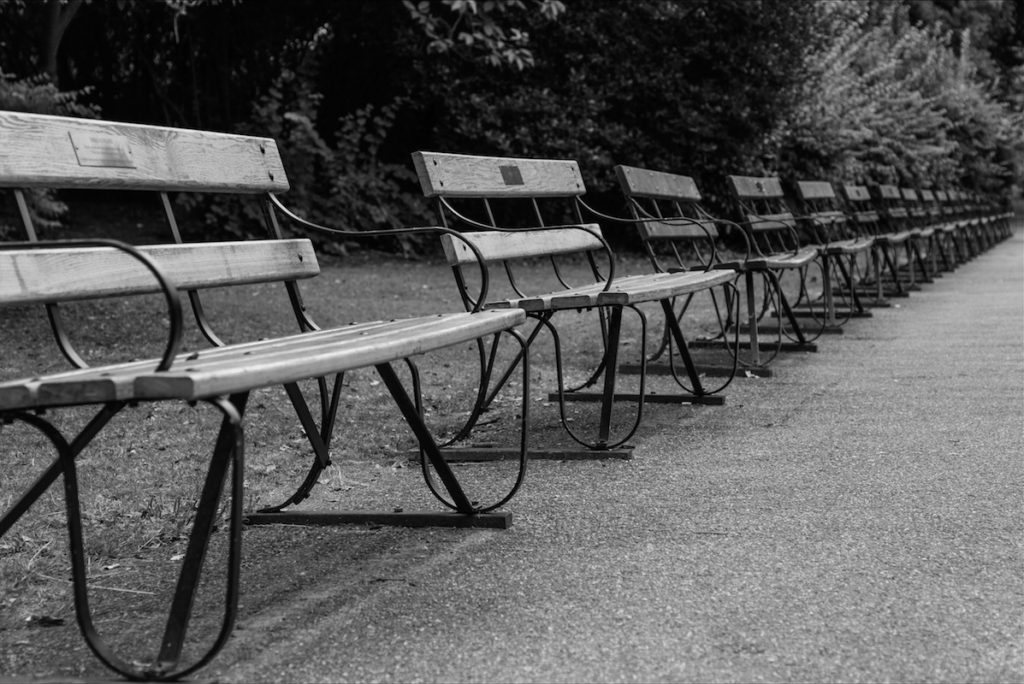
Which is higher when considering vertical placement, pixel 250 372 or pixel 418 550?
pixel 250 372

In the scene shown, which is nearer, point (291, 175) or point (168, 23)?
point (291, 175)

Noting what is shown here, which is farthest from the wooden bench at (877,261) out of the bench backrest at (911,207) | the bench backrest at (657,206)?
the bench backrest at (657,206)

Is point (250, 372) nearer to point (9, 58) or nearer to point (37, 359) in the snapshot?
point (37, 359)

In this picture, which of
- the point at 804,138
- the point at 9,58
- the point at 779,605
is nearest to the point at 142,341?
the point at 779,605

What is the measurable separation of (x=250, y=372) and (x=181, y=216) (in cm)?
1036

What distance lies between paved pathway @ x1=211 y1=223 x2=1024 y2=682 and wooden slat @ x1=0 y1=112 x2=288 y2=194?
0.99m

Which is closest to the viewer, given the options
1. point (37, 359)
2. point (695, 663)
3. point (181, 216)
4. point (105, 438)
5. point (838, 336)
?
point (695, 663)

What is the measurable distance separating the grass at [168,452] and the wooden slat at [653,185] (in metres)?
0.89

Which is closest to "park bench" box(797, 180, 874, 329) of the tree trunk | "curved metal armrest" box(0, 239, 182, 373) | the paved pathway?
the paved pathway

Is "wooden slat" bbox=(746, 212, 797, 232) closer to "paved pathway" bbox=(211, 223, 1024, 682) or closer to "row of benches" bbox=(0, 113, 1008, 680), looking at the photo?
"row of benches" bbox=(0, 113, 1008, 680)

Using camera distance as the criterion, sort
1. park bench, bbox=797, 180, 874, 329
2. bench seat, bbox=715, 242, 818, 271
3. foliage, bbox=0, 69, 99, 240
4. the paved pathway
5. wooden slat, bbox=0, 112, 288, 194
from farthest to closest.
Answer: park bench, bbox=797, 180, 874, 329 < foliage, bbox=0, 69, 99, 240 < bench seat, bbox=715, 242, 818, 271 < wooden slat, bbox=0, 112, 288, 194 < the paved pathway

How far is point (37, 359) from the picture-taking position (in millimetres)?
6121

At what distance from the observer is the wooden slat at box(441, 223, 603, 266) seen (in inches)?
156

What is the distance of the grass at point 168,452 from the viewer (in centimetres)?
301
